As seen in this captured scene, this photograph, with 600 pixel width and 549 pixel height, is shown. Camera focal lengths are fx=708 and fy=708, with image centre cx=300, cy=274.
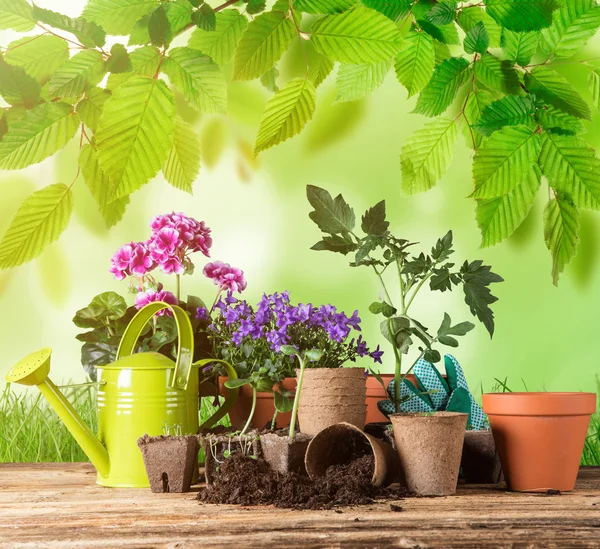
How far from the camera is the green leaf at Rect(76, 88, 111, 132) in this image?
899mm

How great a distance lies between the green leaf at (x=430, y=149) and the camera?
1.27 meters

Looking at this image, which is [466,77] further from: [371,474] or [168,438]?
[168,438]

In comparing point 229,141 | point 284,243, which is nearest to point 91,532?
point 284,243

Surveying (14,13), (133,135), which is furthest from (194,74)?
(14,13)

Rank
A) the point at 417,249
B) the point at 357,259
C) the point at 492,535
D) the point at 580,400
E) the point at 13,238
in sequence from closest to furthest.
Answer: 1. the point at 492,535
2. the point at 13,238
3. the point at 580,400
4. the point at 357,259
5. the point at 417,249

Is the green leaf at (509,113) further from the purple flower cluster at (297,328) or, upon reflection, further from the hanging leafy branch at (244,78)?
the purple flower cluster at (297,328)

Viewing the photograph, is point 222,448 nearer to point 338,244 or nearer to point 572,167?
point 338,244

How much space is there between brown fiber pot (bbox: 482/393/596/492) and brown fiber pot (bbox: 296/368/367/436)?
0.70 ft

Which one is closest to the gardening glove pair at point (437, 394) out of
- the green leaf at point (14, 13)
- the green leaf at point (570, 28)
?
the green leaf at point (570, 28)

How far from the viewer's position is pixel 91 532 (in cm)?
81

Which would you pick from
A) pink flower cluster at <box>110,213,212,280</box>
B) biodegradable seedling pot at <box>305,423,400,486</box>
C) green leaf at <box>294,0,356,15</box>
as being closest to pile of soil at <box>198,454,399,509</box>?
biodegradable seedling pot at <box>305,423,400,486</box>

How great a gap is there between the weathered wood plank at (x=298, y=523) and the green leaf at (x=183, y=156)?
1.56ft

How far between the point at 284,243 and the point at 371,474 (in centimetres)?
99

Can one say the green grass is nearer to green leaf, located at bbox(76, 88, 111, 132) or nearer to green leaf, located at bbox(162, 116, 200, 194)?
green leaf, located at bbox(162, 116, 200, 194)
